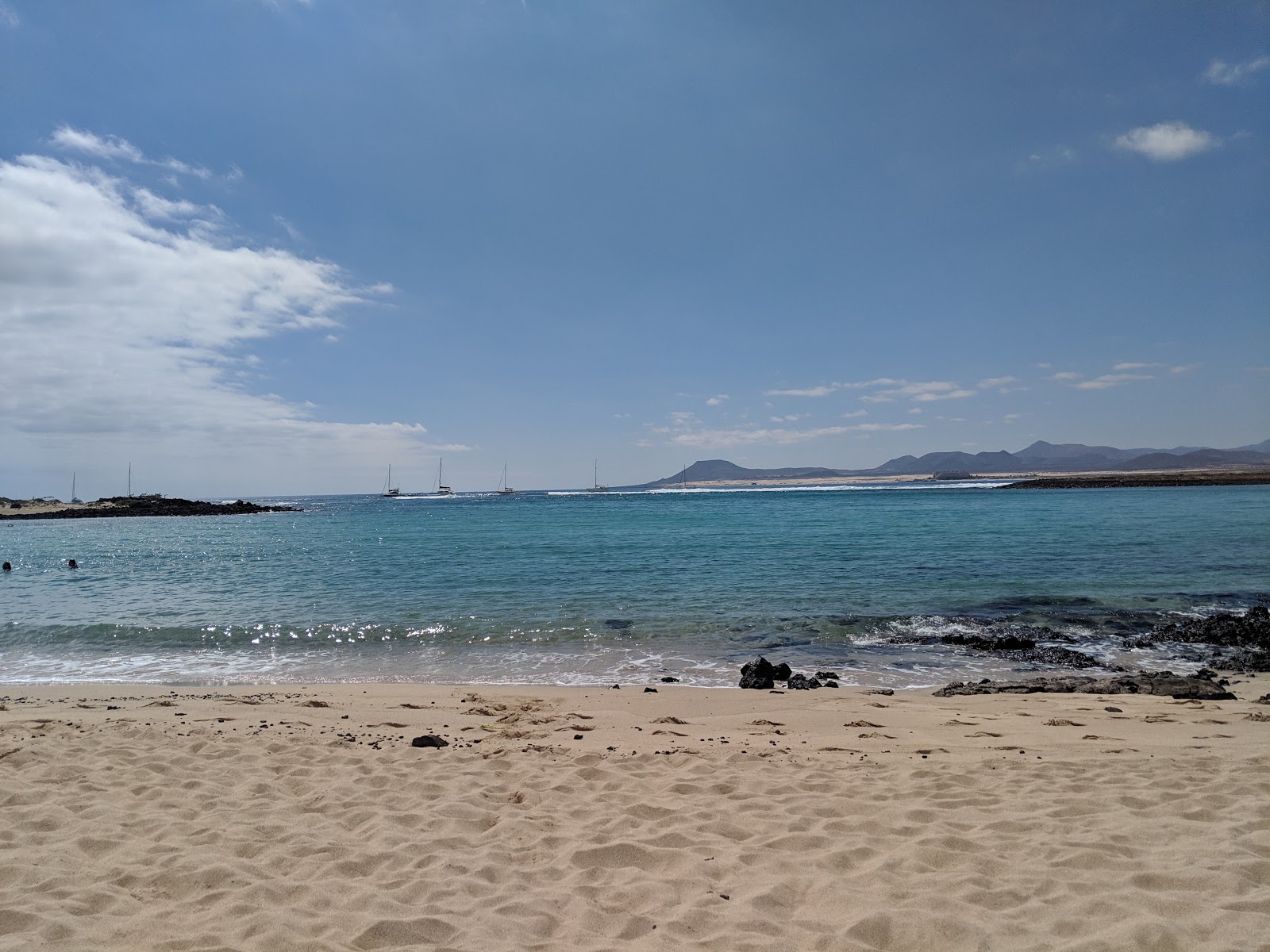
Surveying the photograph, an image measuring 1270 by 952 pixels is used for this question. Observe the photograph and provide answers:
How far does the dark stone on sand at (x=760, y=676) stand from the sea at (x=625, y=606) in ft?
1.43

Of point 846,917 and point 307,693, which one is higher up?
point 846,917

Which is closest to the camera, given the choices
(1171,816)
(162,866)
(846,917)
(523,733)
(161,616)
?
(846,917)

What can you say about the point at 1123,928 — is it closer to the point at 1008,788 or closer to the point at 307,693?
the point at 1008,788

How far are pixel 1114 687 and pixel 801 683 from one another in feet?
16.1

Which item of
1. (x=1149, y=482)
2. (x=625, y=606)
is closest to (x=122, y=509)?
(x=625, y=606)

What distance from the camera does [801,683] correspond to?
10891 millimetres

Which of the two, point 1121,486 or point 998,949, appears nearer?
point 998,949

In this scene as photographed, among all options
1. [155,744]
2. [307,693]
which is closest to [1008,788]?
[155,744]

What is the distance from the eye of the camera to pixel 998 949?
3525 millimetres

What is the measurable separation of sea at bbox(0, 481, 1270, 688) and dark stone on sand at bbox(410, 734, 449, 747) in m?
4.41

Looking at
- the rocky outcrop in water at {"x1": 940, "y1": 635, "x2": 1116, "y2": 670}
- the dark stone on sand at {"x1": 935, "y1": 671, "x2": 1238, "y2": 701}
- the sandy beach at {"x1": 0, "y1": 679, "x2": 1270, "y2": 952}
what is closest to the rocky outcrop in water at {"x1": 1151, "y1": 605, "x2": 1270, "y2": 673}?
the rocky outcrop in water at {"x1": 940, "y1": 635, "x2": 1116, "y2": 670}

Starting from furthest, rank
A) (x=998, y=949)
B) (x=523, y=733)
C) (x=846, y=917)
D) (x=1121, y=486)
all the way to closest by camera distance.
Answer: (x=1121, y=486)
(x=523, y=733)
(x=846, y=917)
(x=998, y=949)

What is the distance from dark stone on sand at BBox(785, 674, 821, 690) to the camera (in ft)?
35.5

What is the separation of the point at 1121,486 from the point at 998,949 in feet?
457
